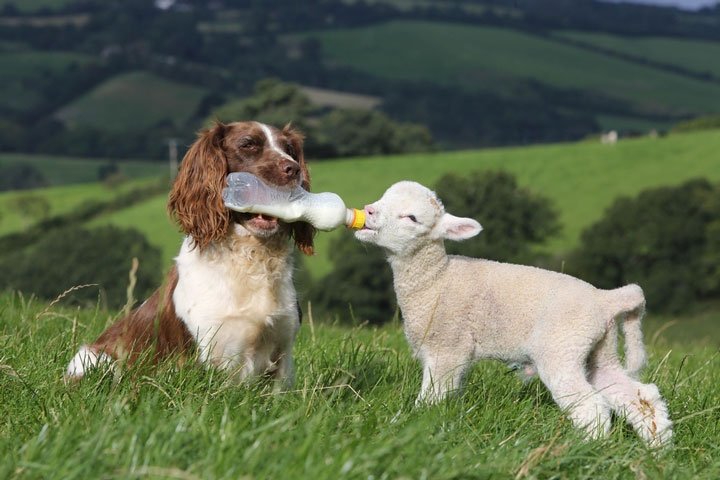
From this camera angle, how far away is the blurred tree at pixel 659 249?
6812cm

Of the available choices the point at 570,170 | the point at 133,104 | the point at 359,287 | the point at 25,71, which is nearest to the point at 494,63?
the point at 133,104

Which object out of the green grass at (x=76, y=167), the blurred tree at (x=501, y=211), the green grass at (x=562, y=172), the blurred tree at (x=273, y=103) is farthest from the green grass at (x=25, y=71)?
the blurred tree at (x=501, y=211)

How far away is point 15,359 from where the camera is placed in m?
5.21

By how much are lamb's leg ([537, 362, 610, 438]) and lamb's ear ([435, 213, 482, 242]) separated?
33.1 inches

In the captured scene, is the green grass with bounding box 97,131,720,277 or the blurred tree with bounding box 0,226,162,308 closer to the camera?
the blurred tree with bounding box 0,226,162,308

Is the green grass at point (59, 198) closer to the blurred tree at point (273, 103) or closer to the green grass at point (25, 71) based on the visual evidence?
the blurred tree at point (273, 103)

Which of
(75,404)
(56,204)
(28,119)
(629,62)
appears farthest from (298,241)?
(629,62)

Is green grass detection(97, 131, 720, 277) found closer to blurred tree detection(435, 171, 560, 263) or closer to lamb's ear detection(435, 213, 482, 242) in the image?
blurred tree detection(435, 171, 560, 263)

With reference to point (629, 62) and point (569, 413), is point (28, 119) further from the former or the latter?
point (569, 413)

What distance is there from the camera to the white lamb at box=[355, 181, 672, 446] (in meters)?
4.95

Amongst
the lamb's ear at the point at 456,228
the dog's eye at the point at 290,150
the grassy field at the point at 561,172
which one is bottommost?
the grassy field at the point at 561,172

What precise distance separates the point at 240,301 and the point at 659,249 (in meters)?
67.1

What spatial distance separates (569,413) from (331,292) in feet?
196

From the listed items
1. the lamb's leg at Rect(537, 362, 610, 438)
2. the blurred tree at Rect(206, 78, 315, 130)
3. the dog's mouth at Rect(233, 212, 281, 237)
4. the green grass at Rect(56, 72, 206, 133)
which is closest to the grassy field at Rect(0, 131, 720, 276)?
the blurred tree at Rect(206, 78, 315, 130)
